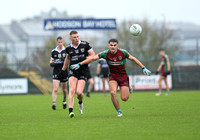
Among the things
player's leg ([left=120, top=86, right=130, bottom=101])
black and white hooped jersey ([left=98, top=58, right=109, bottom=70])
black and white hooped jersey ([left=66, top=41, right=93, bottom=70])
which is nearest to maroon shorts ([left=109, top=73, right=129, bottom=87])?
player's leg ([left=120, top=86, right=130, bottom=101])

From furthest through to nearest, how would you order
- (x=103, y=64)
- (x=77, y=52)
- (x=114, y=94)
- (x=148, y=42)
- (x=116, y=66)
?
(x=148, y=42) < (x=103, y=64) < (x=77, y=52) < (x=116, y=66) < (x=114, y=94)

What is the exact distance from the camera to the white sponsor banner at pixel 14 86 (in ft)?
94.5

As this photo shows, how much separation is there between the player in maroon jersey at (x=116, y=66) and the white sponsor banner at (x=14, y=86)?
60.3 ft

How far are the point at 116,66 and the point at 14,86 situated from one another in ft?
61.3

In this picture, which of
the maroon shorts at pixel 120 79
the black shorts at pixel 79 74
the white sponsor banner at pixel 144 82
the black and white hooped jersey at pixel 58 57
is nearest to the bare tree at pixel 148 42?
the white sponsor banner at pixel 144 82

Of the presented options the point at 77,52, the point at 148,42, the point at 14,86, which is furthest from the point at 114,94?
the point at 148,42

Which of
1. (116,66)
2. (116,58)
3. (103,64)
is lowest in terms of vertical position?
(116,66)

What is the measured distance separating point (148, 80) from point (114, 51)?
19.0 m

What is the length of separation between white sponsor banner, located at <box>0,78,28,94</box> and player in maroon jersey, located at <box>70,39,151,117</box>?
60.3 feet

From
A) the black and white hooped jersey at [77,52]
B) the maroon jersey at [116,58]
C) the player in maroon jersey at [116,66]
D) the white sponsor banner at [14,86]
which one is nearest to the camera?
the player in maroon jersey at [116,66]

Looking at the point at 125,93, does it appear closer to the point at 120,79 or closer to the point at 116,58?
the point at 120,79

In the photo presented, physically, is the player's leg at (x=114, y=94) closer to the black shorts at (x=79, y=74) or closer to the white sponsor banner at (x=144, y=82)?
the black shorts at (x=79, y=74)

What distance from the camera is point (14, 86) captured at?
95.3 feet

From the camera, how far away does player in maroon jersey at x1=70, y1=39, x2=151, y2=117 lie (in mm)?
11164
